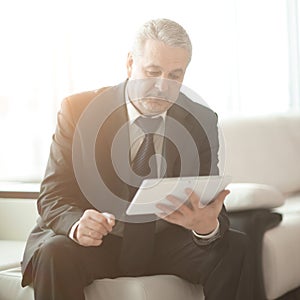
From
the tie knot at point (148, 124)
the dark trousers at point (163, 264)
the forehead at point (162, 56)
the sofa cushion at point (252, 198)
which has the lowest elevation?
the dark trousers at point (163, 264)

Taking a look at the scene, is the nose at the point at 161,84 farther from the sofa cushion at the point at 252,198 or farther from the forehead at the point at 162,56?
the sofa cushion at the point at 252,198

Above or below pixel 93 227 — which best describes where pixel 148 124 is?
above

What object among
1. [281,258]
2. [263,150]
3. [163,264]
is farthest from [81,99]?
[263,150]

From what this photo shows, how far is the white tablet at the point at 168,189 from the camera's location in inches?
78.5

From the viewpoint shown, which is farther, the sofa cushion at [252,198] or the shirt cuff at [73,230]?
the sofa cushion at [252,198]

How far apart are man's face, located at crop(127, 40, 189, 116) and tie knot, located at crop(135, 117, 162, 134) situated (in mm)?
33

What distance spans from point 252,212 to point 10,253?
0.89 metres

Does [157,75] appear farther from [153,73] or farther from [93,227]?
[93,227]

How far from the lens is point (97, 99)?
2398 millimetres

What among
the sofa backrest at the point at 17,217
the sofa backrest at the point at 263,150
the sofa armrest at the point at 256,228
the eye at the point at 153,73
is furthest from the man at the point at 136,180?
the sofa backrest at the point at 263,150

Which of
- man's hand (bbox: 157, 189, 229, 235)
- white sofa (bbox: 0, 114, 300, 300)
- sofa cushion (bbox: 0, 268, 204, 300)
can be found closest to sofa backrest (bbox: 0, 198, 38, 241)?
white sofa (bbox: 0, 114, 300, 300)

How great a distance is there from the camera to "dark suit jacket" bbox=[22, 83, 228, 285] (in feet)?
7.52

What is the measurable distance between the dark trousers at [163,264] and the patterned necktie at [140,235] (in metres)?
0.03

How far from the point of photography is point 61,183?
2.31 meters
